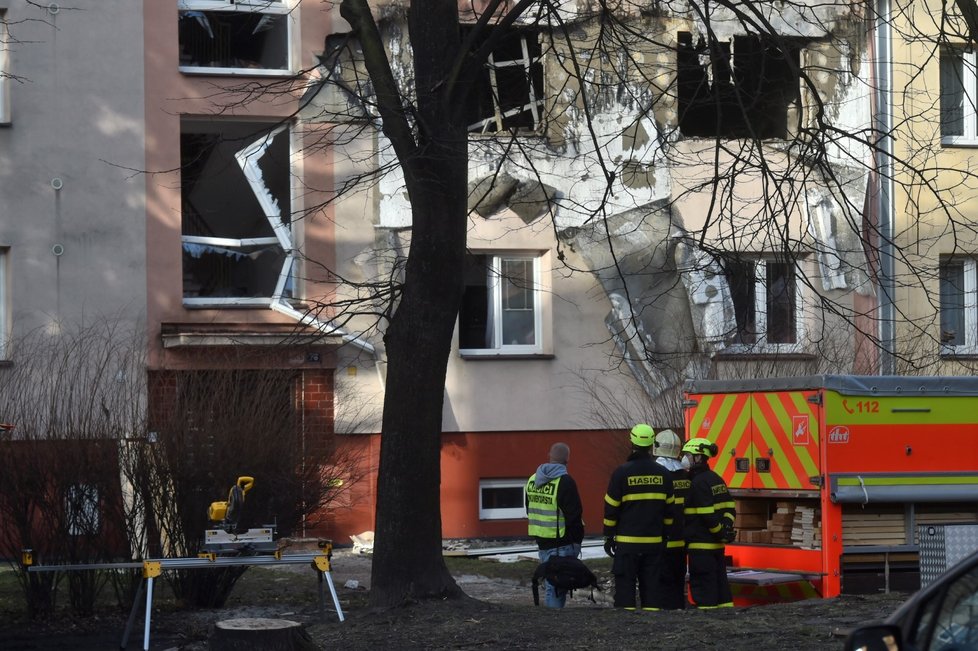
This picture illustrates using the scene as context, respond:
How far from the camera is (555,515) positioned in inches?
486

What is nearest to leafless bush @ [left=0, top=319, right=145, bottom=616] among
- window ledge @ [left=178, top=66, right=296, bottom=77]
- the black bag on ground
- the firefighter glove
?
the black bag on ground

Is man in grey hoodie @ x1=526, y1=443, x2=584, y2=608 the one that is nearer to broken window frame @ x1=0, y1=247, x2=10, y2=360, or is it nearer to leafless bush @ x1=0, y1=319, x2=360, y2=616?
leafless bush @ x1=0, y1=319, x2=360, y2=616

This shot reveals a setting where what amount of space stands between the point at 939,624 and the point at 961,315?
19.8 meters

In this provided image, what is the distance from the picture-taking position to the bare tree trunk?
11.1 meters

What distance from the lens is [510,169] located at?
66.3 feet

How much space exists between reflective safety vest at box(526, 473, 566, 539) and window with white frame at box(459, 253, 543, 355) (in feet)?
27.0

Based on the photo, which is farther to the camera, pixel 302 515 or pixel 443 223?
pixel 302 515

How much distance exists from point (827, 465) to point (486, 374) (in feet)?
30.9

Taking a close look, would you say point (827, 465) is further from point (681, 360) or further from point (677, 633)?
point (681, 360)

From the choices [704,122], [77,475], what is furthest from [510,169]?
[77,475]

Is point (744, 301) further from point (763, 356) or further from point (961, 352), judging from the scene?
point (961, 352)

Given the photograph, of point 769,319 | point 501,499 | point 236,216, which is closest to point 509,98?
point 236,216

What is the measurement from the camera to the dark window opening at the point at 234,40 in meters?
19.9

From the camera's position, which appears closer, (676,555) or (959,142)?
(676,555)
